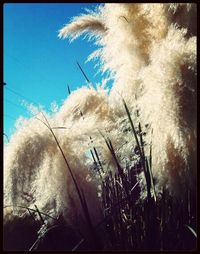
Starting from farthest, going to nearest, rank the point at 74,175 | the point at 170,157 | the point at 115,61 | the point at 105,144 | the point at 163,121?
1. the point at 115,61
2. the point at 105,144
3. the point at 74,175
4. the point at 170,157
5. the point at 163,121

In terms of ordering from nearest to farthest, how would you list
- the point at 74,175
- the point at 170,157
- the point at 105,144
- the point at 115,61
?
the point at 170,157, the point at 74,175, the point at 105,144, the point at 115,61

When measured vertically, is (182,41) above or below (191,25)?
below

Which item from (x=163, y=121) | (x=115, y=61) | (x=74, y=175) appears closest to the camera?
(x=163, y=121)

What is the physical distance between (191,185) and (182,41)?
639 mm

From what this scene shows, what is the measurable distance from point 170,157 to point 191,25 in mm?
715

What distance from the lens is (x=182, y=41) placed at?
185cm

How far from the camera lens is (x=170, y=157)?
184 centimetres

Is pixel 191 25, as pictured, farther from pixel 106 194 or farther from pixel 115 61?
pixel 106 194

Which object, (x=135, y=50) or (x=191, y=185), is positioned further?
(x=135, y=50)

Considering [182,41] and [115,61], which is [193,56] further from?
[115,61]

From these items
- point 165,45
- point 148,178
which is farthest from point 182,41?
point 148,178

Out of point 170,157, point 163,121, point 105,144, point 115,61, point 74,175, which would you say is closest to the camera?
point 163,121

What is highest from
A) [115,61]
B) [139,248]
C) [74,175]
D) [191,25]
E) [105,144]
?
[115,61]

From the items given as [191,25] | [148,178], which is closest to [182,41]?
[191,25]
